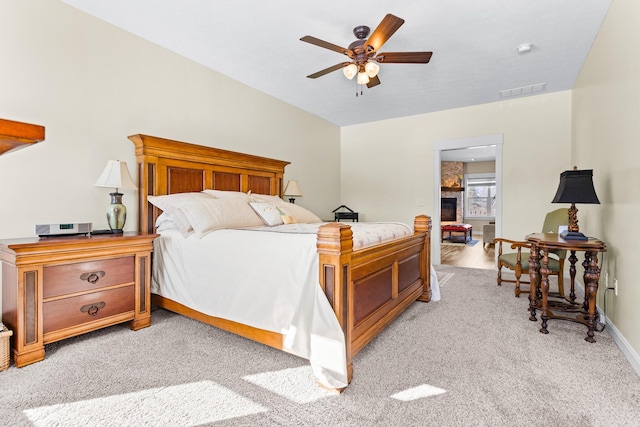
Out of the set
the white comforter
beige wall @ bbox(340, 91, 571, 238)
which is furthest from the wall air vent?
the white comforter

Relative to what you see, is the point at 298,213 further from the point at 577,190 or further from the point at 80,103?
Result: the point at 577,190

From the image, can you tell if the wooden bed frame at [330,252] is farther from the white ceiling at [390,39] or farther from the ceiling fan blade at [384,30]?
the ceiling fan blade at [384,30]

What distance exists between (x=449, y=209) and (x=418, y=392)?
9.53 meters

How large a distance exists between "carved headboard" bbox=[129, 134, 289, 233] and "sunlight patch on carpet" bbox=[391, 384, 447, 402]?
255 cm

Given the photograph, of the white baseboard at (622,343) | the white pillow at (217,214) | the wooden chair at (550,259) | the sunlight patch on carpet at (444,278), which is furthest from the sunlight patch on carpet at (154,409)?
the sunlight patch on carpet at (444,278)

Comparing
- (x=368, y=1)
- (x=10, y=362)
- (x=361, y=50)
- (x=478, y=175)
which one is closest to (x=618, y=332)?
(x=361, y=50)

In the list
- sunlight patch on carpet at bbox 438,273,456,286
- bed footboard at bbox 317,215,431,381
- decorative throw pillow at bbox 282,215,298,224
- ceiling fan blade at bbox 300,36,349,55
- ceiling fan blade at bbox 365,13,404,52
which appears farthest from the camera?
sunlight patch on carpet at bbox 438,273,456,286

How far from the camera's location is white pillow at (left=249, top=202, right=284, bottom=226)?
10.3 feet

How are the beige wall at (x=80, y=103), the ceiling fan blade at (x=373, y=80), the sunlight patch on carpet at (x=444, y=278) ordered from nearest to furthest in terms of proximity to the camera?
the beige wall at (x=80, y=103), the ceiling fan blade at (x=373, y=80), the sunlight patch on carpet at (x=444, y=278)

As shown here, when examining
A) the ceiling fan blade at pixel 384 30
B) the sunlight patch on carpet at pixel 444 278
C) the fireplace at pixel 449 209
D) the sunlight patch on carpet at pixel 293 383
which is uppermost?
the ceiling fan blade at pixel 384 30

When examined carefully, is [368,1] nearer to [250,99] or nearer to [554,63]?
[250,99]

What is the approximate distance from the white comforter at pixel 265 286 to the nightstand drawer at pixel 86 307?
34 centimetres

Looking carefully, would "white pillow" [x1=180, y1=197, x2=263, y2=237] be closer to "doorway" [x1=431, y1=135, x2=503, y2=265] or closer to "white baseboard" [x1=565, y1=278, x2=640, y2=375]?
"white baseboard" [x1=565, y1=278, x2=640, y2=375]

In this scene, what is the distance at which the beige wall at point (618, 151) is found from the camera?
204 cm
